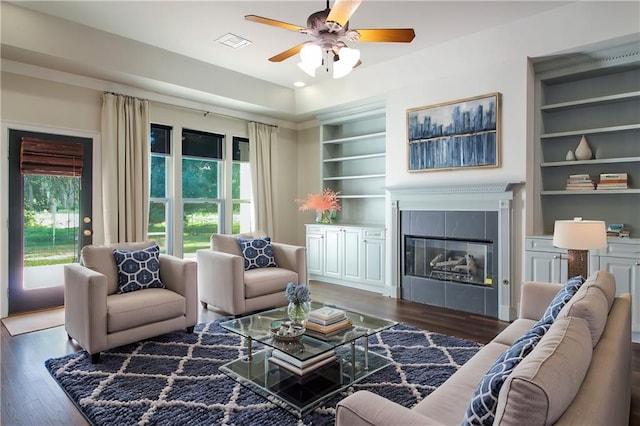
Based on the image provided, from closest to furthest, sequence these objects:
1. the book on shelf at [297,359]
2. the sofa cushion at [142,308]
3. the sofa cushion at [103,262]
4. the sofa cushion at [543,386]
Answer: the sofa cushion at [543,386]
the book on shelf at [297,359]
the sofa cushion at [142,308]
the sofa cushion at [103,262]

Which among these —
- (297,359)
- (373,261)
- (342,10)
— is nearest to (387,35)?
(342,10)

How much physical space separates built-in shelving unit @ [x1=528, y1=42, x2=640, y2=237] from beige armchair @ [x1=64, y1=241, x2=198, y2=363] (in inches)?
145

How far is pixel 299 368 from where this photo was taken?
241cm

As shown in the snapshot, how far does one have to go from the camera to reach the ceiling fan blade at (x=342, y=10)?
2.21 m

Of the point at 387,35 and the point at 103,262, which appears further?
the point at 103,262

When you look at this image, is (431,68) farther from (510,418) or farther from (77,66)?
(510,418)

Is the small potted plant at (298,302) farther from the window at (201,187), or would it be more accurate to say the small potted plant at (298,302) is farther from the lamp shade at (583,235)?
the window at (201,187)

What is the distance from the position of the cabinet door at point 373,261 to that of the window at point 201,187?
2313 mm

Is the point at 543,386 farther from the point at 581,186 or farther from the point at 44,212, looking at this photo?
the point at 44,212

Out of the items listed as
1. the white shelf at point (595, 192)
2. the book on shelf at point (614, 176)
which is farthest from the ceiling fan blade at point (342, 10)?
the book on shelf at point (614, 176)

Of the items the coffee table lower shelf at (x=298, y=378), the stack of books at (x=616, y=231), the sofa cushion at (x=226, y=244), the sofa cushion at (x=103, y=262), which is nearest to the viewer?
the coffee table lower shelf at (x=298, y=378)

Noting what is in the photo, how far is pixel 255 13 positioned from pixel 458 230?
125 inches

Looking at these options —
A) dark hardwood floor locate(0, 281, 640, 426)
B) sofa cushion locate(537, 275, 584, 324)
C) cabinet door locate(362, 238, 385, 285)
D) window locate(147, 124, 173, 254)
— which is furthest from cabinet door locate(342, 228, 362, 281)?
sofa cushion locate(537, 275, 584, 324)

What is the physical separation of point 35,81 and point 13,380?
3.16 m
